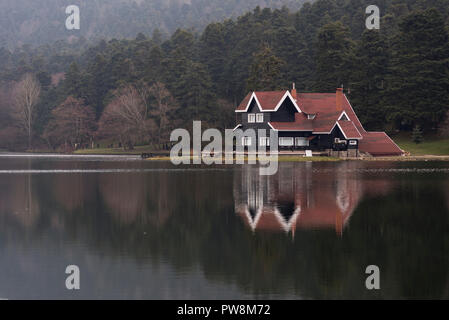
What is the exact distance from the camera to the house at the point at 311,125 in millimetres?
73938

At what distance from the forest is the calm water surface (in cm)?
4961

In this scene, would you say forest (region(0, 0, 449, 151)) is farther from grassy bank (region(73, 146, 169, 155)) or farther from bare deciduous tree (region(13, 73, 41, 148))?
grassy bank (region(73, 146, 169, 155))

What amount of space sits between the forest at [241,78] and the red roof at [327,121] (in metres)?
7.05

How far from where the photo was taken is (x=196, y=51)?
128m

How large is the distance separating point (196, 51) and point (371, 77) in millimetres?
48679

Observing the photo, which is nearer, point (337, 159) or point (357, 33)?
point (337, 159)

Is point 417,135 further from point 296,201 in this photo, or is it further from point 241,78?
point 296,201

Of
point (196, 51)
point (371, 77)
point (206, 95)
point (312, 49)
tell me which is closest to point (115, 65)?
point (196, 51)

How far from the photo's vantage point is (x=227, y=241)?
66.5ft

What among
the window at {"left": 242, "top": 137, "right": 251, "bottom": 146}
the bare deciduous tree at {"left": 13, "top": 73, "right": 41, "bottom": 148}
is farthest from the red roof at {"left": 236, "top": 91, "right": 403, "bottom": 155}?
the bare deciduous tree at {"left": 13, "top": 73, "right": 41, "bottom": 148}

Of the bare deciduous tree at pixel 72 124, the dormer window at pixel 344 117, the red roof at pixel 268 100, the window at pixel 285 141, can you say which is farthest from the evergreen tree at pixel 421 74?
the bare deciduous tree at pixel 72 124

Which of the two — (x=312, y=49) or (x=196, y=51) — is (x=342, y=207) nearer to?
(x=312, y=49)

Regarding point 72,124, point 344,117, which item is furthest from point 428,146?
point 72,124

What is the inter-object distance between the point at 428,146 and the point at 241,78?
43462 mm
